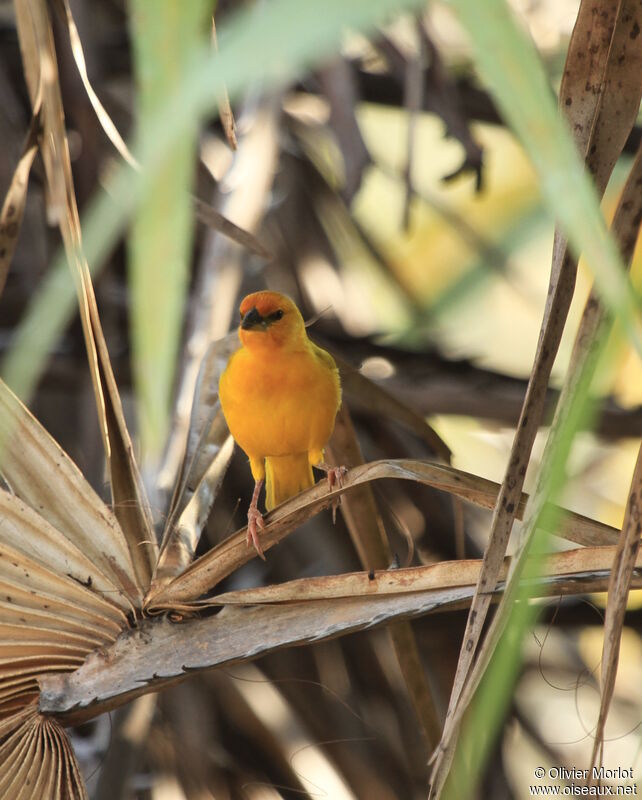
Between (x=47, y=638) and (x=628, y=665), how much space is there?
6.59 ft

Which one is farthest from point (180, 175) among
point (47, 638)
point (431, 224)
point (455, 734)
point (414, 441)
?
point (431, 224)

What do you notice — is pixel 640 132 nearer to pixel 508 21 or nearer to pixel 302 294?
pixel 302 294

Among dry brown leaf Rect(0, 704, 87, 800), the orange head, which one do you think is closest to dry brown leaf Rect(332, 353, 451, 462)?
the orange head

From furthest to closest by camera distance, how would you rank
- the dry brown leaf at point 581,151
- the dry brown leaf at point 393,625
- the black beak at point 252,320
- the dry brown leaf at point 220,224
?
1. the black beak at point 252,320
2. the dry brown leaf at point 393,625
3. the dry brown leaf at point 220,224
4. the dry brown leaf at point 581,151

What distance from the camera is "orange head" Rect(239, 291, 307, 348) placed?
6.08 ft

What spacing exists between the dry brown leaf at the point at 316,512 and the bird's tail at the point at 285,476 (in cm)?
73

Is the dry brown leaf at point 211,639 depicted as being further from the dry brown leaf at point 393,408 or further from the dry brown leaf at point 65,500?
the dry brown leaf at point 393,408

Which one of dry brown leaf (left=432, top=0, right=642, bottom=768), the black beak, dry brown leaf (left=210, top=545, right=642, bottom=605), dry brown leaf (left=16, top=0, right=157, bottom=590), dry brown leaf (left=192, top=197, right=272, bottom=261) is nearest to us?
dry brown leaf (left=432, top=0, right=642, bottom=768)

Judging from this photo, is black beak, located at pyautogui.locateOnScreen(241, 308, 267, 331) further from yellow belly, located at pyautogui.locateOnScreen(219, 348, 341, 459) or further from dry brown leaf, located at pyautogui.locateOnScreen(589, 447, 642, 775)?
dry brown leaf, located at pyautogui.locateOnScreen(589, 447, 642, 775)

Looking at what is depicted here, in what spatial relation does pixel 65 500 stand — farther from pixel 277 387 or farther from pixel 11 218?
pixel 277 387

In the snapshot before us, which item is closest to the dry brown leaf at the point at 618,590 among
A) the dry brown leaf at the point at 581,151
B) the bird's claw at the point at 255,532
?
the dry brown leaf at the point at 581,151

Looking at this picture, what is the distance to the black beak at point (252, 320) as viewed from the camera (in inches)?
72.9

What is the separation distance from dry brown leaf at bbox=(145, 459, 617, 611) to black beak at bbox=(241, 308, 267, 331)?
0.56 metres

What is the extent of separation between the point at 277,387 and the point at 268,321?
0.13 m
